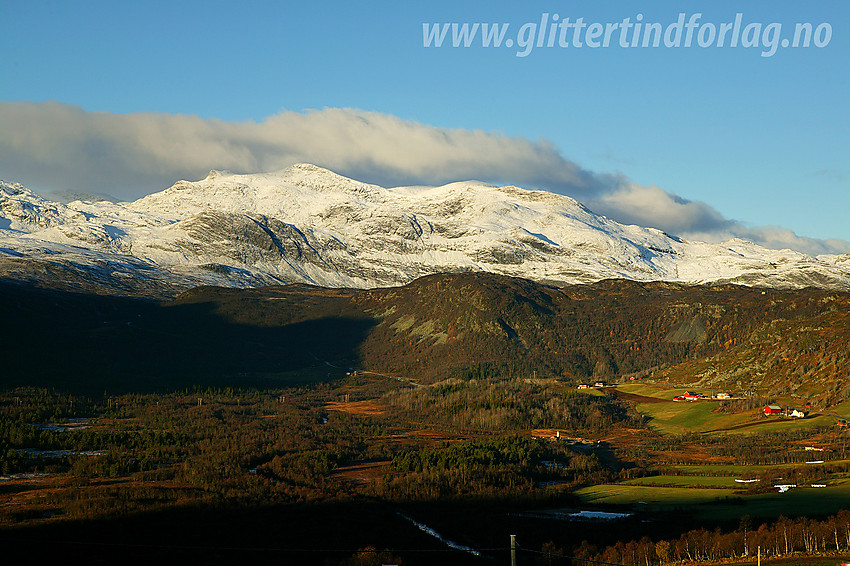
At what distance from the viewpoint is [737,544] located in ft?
352

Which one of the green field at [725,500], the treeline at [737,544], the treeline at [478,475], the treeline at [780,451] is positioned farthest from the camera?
the treeline at [780,451]

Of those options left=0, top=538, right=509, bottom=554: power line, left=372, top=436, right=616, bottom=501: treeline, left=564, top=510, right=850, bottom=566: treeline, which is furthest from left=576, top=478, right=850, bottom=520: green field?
left=0, top=538, right=509, bottom=554: power line

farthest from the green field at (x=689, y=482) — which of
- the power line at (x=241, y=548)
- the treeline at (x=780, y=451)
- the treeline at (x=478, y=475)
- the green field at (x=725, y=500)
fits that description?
the power line at (x=241, y=548)

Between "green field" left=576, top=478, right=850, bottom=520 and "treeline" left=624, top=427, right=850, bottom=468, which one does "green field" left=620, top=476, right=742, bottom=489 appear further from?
"treeline" left=624, top=427, right=850, bottom=468

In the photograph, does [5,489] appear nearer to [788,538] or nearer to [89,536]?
[89,536]

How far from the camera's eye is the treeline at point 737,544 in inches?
4055

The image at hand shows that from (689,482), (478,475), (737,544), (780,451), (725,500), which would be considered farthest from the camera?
(780,451)

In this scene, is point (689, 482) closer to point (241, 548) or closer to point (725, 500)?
point (725, 500)

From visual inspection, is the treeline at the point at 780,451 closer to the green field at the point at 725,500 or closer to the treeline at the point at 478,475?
the green field at the point at 725,500

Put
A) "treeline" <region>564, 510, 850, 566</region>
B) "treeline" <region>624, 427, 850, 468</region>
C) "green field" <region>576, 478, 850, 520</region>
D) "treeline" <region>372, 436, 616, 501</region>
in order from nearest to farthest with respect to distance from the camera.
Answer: "treeline" <region>564, 510, 850, 566</region> < "green field" <region>576, 478, 850, 520</region> < "treeline" <region>372, 436, 616, 501</region> < "treeline" <region>624, 427, 850, 468</region>

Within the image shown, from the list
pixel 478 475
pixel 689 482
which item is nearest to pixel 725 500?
pixel 689 482

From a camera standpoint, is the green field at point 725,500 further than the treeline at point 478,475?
No

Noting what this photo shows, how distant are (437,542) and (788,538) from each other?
48.3 m

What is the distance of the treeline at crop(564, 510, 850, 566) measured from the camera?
103 m
